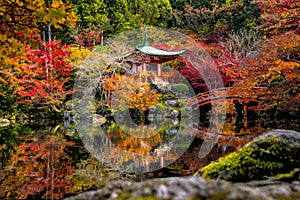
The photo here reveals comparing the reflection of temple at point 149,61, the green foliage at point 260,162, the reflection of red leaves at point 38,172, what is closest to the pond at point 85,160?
the reflection of red leaves at point 38,172

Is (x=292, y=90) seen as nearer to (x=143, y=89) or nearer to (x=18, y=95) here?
(x=143, y=89)

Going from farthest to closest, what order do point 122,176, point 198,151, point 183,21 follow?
point 183,21
point 198,151
point 122,176

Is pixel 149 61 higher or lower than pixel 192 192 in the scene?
higher

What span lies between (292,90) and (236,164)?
9.43 metres

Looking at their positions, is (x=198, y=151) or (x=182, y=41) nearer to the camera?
(x=198, y=151)

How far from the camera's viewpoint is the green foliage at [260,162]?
2697mm

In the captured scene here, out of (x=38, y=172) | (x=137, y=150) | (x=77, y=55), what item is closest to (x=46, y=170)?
(x=38, y=172)

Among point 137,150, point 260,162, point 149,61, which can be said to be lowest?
point 137,150

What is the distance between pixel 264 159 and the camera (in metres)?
2.78

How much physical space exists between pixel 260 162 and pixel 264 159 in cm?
6

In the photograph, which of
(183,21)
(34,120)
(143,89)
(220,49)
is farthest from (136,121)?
(183,21)

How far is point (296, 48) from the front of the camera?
10.2 meters

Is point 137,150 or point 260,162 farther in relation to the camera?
point 137,150

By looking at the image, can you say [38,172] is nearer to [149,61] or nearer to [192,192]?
[192,192]
